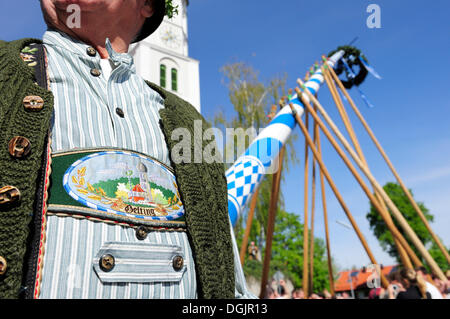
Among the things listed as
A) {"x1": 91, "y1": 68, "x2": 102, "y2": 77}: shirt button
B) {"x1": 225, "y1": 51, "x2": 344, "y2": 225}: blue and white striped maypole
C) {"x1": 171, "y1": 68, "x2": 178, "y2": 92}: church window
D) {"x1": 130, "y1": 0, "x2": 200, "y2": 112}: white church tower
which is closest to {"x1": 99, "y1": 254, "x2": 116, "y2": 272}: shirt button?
{"x1": 91, "y1": 68, "x2": 102, "y2": 77}: shirt button

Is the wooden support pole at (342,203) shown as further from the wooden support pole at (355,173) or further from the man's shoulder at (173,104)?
the man's shoulder at (173,104)

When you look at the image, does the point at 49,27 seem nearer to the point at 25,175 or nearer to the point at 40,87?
the point at 40,87

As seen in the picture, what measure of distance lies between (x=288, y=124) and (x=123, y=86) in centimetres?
459

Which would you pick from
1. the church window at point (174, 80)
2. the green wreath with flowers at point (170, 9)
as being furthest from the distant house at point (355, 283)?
the green wreath with flowers at point (170, 9)

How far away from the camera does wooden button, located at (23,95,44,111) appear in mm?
828

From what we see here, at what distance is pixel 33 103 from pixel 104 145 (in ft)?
0.62

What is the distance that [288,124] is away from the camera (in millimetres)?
5562

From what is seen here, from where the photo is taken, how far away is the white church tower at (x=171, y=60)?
1727 centimetres

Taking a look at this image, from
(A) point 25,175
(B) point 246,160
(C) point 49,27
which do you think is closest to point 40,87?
(A) point 25,175

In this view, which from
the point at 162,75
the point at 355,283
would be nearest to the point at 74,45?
the point at 162,75

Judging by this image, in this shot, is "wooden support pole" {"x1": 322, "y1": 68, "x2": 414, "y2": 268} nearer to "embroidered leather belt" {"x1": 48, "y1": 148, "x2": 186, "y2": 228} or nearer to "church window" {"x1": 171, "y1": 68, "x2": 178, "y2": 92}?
"embroidered leather belt" {"x1": 48, "y1": 148, "x2": 186, "y2": 228}

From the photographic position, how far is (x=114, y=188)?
90 cm

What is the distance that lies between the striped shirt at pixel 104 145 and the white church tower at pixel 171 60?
16.2m

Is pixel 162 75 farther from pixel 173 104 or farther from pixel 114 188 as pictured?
pixel 114 188
